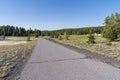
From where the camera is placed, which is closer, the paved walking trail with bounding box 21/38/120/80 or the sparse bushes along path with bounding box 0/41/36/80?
the paved walking trail with bounding box 21/38/120/80

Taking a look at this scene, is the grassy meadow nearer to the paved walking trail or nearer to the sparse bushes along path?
the sparse bushes along path

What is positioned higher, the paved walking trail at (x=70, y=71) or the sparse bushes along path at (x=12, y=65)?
the paved walking trail at (x=70, y=71)

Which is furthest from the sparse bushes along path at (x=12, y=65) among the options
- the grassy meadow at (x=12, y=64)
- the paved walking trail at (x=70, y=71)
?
the paved walking trail at (x=70, y=71)

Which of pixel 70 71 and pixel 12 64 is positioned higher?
pixel 70 71

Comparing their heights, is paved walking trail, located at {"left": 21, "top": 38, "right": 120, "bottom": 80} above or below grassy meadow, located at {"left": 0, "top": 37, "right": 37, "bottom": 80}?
above

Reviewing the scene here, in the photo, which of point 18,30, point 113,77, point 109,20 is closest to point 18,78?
point 113,77

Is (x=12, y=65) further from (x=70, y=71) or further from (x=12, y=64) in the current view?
(x=70, y=71)

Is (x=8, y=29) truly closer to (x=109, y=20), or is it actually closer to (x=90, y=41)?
(x=109, y=20)

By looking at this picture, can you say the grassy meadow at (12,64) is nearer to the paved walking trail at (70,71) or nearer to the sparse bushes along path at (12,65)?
the sparse bushes along path at (12,65)

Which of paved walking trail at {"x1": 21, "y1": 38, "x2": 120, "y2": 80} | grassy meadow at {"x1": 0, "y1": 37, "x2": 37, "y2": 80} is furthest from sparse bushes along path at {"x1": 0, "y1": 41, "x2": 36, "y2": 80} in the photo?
paved walking trail at {"x1": 21, "y1": 38, "x2": 120, "y2": 80}

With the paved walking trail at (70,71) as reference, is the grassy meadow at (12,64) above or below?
below

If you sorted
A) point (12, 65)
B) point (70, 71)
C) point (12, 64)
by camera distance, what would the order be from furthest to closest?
point (12, 64), point (12, 65), point (70, 71)

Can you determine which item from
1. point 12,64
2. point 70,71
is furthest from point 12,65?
point 70,71

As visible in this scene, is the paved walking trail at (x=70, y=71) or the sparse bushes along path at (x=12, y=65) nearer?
the paved walking trail at (x=70, y=71)
